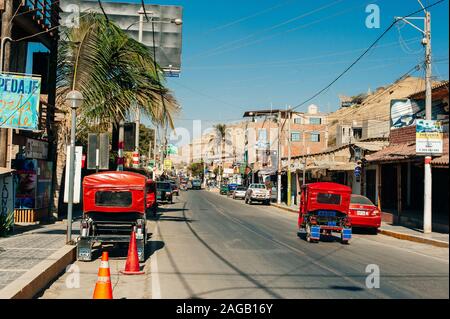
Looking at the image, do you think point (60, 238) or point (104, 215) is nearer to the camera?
point (104, 215)

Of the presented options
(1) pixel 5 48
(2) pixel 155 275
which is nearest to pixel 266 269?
(2) pixel 155 275

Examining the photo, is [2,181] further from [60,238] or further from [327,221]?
[327,221]

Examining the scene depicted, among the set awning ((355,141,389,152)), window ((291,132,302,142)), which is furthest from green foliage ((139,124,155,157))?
awning ((355,141,389,152))

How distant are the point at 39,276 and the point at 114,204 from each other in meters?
4.48

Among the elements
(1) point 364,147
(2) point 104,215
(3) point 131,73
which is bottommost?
(2) point 104,215

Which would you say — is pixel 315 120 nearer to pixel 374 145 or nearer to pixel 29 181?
pixel 374 145

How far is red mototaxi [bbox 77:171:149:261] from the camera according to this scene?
12844 mm

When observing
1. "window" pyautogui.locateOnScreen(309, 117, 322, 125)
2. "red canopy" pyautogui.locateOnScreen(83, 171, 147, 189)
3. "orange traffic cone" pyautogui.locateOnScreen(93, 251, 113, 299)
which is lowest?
"orange traffic cone" pyautogui.locateOnScreen(93, 251, 113, 299)

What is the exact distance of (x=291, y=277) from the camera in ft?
32.6

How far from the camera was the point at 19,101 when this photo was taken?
15562 millimetres

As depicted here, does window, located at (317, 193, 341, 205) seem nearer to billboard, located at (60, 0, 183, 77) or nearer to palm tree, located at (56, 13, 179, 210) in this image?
palm tree, located at (56, 13, 179, 210)

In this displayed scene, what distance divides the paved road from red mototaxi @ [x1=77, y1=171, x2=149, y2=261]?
33.4 inches
